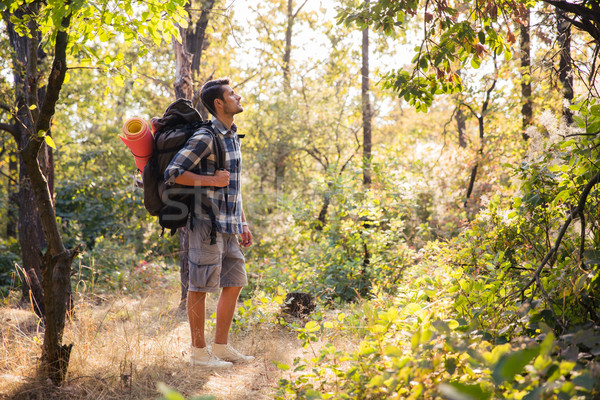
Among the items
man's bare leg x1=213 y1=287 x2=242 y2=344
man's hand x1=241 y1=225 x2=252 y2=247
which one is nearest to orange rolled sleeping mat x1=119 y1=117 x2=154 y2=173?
man's hand x1=241 y1=225 x2=252 y2=247

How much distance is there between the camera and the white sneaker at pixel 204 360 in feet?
10.8

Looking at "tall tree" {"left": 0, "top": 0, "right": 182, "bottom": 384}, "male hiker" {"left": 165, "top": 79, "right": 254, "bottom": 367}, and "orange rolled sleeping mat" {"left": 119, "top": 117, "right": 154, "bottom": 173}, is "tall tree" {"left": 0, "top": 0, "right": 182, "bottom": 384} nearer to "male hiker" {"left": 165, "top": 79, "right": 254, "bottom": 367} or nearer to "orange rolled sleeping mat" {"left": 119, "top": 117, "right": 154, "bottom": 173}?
"orange rolled sleeping mat" {"left": 119, "top": 117, "right": 154, "bottom": 173}

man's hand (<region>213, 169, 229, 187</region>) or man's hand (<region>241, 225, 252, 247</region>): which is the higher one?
man's hand (<region>213, 169, 229, 187</region>)

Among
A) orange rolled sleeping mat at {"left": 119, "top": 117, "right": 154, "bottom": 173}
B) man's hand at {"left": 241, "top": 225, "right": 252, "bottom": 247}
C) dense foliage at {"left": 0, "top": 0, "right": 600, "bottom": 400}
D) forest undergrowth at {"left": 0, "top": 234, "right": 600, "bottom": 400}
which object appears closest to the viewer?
forest undergrowth at {"left": 0, "top": 234, "right": 600, "bottom": 400}

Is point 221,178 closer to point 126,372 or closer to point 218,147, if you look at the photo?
point 218,147

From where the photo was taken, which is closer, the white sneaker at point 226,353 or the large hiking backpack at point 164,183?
the large hiking backpack at point 164,183

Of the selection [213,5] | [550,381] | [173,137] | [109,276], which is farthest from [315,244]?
[550,381]

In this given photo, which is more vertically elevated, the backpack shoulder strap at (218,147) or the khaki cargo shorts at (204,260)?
the backpack shoulder strap at (218,147)

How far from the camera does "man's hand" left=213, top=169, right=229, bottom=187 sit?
10.5ft

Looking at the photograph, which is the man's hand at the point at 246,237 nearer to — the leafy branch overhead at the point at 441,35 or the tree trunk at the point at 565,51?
the leafy branch overhead at the point at 441,35

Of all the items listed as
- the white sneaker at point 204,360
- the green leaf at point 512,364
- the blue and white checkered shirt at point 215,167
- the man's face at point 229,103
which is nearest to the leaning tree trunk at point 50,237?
the blue and white checkered shirt at point 215,167

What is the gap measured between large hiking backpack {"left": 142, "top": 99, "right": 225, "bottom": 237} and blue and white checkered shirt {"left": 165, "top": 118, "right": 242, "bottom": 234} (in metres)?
0.06

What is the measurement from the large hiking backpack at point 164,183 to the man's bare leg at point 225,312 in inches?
23.9

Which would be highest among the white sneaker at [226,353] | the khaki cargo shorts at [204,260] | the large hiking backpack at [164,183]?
the large hiking backpack at [164,183]
